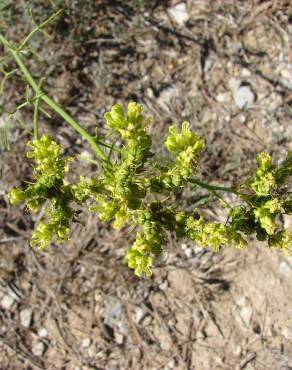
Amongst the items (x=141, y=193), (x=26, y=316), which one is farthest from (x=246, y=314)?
(x=141, y=193)

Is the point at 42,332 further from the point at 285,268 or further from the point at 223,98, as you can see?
the point at 223,98

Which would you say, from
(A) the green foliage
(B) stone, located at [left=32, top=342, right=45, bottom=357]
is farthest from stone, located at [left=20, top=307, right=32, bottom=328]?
(A) the green foliage

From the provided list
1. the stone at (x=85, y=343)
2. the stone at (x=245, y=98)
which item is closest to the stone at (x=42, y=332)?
the stone at (x=85, y=343)

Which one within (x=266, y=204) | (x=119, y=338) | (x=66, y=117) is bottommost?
(x=119, y=338)

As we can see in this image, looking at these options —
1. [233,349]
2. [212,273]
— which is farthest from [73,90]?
[233,349]

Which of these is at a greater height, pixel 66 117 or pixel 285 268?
pixel 66 117

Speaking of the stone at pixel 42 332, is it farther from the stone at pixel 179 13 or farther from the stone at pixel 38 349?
the stone at pixel 179 13

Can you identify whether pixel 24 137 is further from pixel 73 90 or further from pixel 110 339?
pixel 110 339

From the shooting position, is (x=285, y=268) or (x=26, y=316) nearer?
(x=285, y=268)
